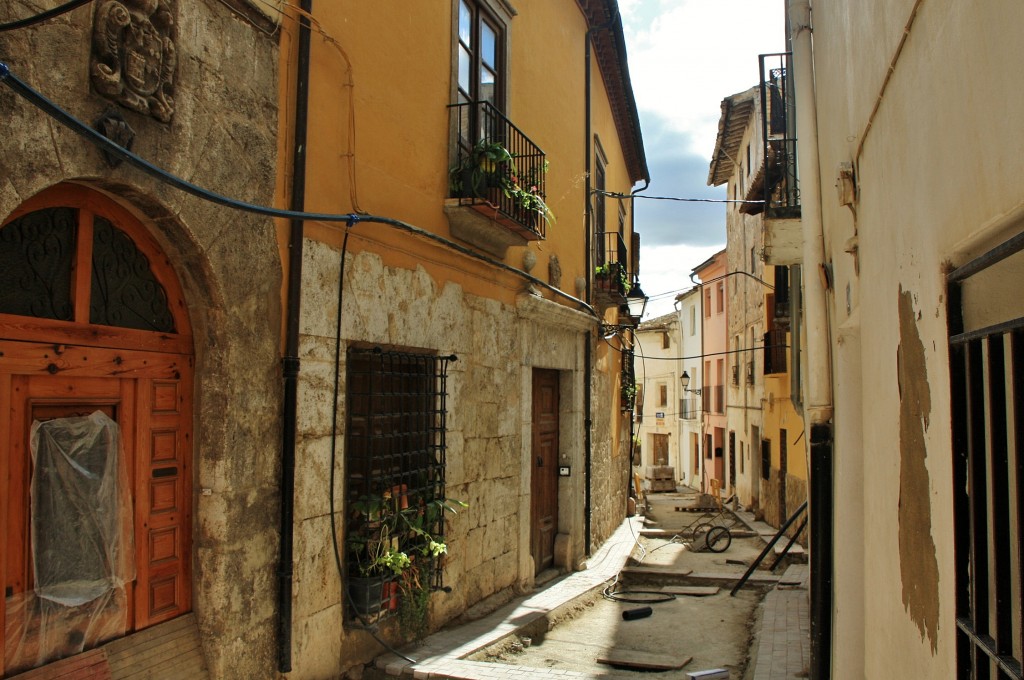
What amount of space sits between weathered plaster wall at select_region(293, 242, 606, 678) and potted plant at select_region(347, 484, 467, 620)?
0.20 m

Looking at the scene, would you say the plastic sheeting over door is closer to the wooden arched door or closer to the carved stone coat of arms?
the wooden arched door

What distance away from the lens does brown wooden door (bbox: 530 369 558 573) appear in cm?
927

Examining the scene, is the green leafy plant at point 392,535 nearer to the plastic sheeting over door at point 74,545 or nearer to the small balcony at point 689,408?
the plastic sheeting over door at point 74,545

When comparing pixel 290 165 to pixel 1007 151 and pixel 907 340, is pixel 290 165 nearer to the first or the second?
pixel 907 340

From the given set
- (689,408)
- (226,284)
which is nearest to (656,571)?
(226,284)

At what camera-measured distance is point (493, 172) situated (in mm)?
6879

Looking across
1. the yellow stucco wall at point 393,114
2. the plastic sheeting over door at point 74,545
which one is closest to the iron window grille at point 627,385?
the yellow stucco wall at point 393,114

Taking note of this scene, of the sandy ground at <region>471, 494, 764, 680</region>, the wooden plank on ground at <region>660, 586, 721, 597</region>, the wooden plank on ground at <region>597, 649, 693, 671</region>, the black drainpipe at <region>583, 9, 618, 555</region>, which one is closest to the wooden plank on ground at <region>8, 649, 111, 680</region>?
the sandy ground at <region>471, 494, 764, 680</region>

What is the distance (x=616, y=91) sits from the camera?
14617mm

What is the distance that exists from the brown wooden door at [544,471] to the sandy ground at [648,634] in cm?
87

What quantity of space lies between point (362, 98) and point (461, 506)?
10.8ft

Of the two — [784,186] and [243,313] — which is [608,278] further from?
[243,313]

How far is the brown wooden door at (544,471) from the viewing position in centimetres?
927

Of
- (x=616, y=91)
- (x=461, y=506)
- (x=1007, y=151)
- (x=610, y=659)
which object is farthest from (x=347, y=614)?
(x=616, y=91)
